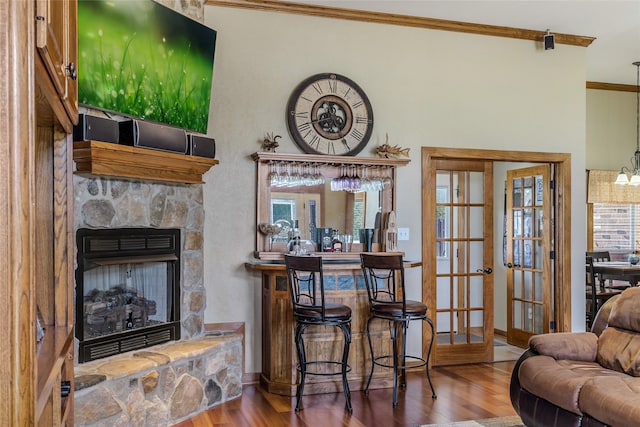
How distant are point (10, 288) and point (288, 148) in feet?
12.9

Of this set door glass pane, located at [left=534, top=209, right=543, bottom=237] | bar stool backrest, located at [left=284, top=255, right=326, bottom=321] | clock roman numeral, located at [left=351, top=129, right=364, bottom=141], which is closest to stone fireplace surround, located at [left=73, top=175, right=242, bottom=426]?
bar stool backrest, located at [left=284, top=255, right=326, bottom=321]

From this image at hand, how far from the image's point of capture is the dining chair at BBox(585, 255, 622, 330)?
19.8ft

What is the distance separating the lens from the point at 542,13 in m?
4.93

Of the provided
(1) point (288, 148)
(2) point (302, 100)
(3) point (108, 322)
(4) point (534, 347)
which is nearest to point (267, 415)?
(3) point (108, 322)

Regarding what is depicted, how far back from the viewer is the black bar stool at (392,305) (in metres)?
4.03

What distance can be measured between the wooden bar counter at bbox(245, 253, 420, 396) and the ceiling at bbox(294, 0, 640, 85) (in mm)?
2188

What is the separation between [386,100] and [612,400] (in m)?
3.12

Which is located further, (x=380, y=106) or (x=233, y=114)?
(x=380, y=106)

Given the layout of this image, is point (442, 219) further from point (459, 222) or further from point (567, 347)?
point (567, 347)

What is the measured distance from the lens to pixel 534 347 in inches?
141

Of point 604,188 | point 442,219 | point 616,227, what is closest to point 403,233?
point 442,219

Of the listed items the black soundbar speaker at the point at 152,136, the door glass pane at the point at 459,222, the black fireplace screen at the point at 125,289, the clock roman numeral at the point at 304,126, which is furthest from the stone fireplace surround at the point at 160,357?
the door glass pane at the point at 459,222

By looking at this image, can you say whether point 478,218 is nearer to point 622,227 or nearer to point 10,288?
point 622,227

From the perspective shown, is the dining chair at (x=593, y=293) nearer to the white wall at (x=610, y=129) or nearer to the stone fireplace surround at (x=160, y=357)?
the white wall at (x=610, y=129)
